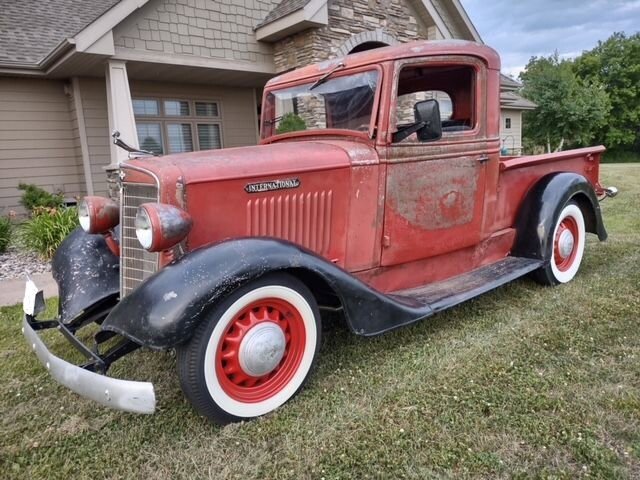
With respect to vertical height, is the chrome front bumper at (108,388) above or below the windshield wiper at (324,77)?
below

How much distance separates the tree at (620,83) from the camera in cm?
3303

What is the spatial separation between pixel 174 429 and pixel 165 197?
1126 millimetres

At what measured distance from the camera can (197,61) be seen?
8.34 meters

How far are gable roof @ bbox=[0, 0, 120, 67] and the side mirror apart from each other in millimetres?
7458

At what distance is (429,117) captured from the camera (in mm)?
2730

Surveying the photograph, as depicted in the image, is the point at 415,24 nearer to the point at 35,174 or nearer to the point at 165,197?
the point at 35,174

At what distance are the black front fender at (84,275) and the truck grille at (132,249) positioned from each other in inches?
7.4

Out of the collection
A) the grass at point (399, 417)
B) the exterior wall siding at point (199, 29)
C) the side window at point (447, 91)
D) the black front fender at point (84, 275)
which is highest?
the exterior wall siding at point (199, 29)

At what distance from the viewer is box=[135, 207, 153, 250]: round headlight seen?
6.90 ft

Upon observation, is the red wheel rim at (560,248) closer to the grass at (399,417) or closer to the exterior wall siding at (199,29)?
the grass at (399,417)

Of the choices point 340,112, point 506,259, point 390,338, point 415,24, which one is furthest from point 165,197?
point 415,24

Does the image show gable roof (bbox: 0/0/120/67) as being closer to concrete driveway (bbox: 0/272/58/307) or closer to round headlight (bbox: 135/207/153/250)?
concrete driveway (bbox: 0/272/58/307)

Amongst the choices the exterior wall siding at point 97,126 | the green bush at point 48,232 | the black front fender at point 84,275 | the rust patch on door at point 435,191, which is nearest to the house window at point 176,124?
the exterior wall siding at point 97,126

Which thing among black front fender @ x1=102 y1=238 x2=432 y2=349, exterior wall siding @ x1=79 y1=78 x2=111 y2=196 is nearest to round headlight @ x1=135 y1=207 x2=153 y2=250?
black front fender @ x1=102 y1=238 x2=432 y2=349
